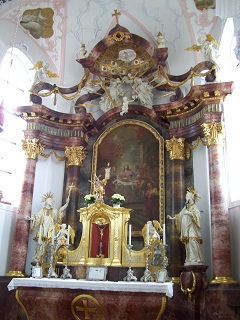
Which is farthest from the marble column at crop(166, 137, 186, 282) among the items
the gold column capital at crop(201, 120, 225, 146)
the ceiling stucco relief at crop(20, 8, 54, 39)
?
the ceiling stucco relief at crop(20, 8, 54, 39)

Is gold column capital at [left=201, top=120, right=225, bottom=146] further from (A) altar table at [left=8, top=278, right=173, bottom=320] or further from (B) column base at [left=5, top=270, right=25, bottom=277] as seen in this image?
(B) column base at [left=5, top=270, right=25, bottom=277]

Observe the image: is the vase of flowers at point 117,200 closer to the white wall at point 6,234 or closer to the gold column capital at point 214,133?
the gold column capital at point 214,133

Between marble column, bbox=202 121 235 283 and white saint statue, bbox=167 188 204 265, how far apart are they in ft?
1.14

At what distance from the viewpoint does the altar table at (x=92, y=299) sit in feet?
24.5

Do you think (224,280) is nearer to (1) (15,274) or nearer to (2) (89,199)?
(2) (89,199)

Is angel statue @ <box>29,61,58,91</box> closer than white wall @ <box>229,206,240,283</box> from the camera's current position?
No

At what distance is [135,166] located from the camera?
11.3m

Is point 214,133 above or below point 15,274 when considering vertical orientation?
above

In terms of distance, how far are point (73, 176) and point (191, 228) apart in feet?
12.3

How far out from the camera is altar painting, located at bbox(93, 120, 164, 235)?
10703mm

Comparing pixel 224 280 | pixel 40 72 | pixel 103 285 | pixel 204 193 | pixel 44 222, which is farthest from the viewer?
pixel 40 72

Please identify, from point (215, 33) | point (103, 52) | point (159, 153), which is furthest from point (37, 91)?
point (215, 33)

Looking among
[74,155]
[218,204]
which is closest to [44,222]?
[74,155]

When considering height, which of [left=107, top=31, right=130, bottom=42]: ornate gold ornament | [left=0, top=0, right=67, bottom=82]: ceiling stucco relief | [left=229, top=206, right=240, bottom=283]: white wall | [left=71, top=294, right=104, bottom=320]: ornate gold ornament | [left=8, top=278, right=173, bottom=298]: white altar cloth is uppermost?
[left=0, top=0, right=67, bottom=82]: ceiling stucco relief
